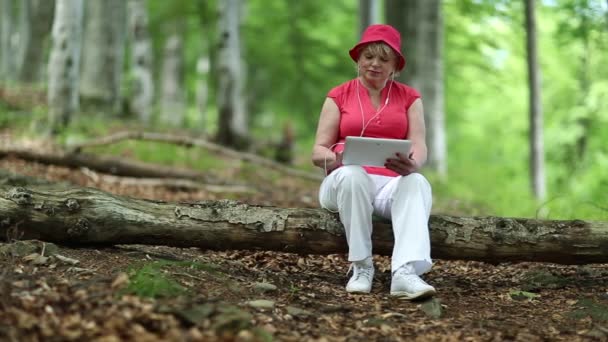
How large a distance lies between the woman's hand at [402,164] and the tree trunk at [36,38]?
16089 millimetres

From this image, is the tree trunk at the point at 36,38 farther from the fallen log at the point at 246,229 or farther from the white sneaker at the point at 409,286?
the white sneaker at the point at 409,286

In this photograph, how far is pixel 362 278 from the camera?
460 cm

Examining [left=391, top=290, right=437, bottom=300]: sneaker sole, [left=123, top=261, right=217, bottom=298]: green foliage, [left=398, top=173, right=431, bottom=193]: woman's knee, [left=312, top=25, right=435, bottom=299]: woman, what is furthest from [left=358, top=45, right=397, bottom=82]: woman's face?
[left=123, top=261, right=217, bottom=298]: green foliage

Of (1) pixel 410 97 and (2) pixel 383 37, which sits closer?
(2) pixel 383 37

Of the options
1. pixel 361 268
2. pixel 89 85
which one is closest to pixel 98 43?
pixel 89 85

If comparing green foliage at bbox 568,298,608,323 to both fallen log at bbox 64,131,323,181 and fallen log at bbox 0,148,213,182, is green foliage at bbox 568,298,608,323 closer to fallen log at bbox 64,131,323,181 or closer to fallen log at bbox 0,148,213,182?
fallen log at bbox 0,148,213,182

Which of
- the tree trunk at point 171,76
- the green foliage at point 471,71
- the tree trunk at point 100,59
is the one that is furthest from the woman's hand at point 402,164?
the tree trunk at point 171,76

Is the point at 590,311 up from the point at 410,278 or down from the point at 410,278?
down

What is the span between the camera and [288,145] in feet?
45.2

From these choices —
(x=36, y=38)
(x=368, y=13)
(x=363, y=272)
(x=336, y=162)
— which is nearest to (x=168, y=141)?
(x=368, y=13)

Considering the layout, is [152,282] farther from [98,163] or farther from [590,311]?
[98,163]

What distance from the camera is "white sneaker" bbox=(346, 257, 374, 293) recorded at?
179 inches

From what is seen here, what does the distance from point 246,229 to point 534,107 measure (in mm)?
9874

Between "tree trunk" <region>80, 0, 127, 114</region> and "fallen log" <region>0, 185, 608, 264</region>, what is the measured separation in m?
10.8
